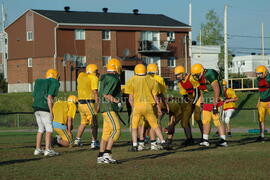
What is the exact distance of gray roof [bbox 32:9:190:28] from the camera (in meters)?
67.4

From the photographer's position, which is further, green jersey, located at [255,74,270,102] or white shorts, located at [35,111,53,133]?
green jersey, located at [255,74,270,102]

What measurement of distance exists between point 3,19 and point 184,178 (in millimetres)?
73268

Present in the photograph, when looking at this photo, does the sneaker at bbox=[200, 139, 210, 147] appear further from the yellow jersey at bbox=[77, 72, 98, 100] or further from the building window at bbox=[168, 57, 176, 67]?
the building window at bbox=[168, 57, 176, 67]

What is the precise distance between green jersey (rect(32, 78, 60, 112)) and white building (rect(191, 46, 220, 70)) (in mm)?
66691

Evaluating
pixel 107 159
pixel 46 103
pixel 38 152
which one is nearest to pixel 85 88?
pixel 46 103

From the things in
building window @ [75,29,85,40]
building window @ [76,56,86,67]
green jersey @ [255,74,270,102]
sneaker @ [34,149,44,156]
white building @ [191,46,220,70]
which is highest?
building window @ [75,29,85,40]

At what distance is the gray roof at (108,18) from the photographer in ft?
221

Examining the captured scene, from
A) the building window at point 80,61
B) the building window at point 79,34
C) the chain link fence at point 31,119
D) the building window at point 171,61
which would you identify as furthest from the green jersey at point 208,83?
the building window at point 171,61

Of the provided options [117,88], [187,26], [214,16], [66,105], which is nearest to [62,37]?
[187,26]

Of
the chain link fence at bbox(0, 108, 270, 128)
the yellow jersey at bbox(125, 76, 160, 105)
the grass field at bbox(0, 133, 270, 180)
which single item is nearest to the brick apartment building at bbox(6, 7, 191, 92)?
the chain link fence at bbox(0, 108, 270, 128)

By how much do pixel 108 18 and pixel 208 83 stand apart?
5550 cm

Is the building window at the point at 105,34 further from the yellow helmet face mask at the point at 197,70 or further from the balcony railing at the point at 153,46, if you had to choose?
the yellow helmet face mask at the point at 197,70

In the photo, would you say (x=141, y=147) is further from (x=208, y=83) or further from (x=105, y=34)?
(x=105, y=34)

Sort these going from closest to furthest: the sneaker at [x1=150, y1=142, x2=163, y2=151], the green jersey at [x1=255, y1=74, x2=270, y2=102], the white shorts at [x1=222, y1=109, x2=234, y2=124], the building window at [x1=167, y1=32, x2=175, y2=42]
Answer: the sneaker at [x1=150, y1=142, x2=163, y2=151] → the green jersey at [x1=255, y1=74, x2=270, y2=102] → the white shorts at [x1=222, y1=109, x2=234, y2=124] → the building window at [x1=167, y1=32, x2=175, y2=42]
